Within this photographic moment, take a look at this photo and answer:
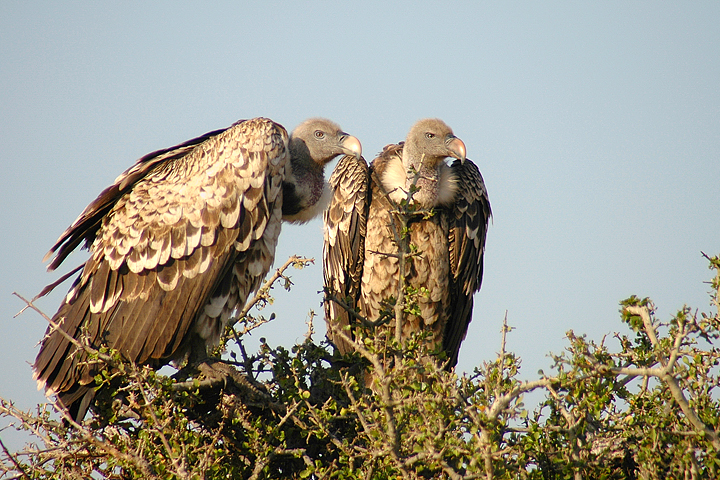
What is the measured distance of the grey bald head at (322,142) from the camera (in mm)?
6305

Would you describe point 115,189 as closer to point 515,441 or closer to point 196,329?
point 196,329

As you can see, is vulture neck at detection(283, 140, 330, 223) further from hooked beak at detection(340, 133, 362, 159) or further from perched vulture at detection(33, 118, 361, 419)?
hooked beak at detection(340, 133, 362, 159)

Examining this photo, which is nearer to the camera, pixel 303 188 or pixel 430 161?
pixel 303 188

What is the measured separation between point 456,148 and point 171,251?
10.4 ft

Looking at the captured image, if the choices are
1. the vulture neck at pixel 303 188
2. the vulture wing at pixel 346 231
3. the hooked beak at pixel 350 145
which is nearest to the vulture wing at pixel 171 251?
the vulture neck at pixel 303 188

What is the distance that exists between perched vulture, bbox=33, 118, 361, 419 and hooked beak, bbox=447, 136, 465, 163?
1.97 m

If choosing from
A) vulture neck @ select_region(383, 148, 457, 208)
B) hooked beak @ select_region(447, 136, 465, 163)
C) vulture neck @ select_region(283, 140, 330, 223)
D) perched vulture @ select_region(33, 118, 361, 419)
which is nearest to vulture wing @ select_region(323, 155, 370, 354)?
vulture neck @ select_region(383, 148, 457, 208)

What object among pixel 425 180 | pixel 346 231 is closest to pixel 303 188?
pixel 346 231

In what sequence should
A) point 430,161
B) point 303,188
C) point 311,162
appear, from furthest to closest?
1. point 430,161
2. point 311,162
3. point 303,188

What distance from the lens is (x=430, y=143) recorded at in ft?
23.7

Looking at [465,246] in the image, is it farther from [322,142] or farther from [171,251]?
[171,251]

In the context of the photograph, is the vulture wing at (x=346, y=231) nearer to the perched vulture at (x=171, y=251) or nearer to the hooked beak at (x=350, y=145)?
the hooked beak at (x=350, y=145)

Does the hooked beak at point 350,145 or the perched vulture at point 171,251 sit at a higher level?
the hooked beak at point 350,145

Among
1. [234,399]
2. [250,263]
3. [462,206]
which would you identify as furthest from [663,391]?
[462,206]
